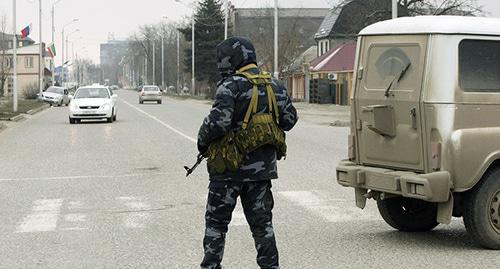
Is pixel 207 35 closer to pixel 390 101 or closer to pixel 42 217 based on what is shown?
pixel 42 217

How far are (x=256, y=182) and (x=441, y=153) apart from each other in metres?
2.33

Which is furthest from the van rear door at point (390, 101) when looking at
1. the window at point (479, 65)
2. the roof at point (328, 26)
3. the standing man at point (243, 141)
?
the roof at point (328, 26)

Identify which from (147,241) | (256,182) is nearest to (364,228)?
(147,241)

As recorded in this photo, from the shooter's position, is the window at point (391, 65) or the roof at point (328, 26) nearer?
the window at point (391, 65)

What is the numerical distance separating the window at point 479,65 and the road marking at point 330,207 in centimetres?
231

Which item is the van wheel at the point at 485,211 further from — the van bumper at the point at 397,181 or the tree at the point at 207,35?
the tree at the point at 207,35

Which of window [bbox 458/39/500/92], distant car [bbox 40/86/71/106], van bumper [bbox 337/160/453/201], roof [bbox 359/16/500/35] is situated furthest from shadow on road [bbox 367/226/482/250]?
distant car [bbox 40/86/71/106]

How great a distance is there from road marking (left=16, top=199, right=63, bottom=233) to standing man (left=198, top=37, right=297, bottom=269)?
3.73 metres

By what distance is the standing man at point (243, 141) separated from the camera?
223 inches

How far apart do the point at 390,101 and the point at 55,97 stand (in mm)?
57546

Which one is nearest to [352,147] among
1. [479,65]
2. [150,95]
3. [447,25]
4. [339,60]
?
[479,65]

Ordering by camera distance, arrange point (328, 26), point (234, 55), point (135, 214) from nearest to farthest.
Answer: point (234, 55), point (135, 214), point (328, 26)

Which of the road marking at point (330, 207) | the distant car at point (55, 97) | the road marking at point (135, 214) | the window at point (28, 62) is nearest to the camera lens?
the road marking at point (135, 214)

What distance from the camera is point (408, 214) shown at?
860 cm
